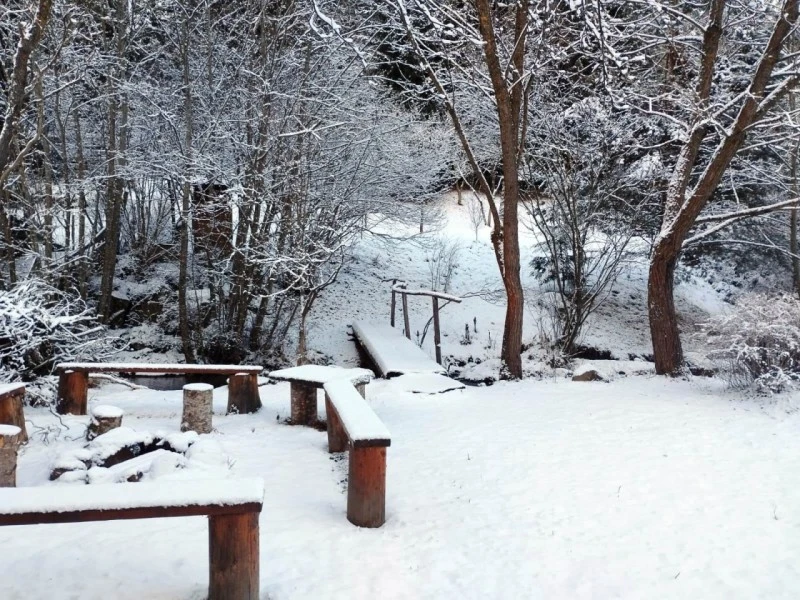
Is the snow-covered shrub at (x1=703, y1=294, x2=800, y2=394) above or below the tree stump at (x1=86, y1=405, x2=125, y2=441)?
above

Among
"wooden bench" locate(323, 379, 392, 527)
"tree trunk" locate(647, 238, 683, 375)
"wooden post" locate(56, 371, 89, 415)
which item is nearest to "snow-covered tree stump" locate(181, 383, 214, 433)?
"wooden post" locate(56, 371, 89, 415)

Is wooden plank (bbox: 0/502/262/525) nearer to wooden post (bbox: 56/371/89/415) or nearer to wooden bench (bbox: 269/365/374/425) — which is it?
wooden bench (bbox: 269/365/374/425)

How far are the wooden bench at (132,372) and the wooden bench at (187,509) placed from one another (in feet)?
12.1

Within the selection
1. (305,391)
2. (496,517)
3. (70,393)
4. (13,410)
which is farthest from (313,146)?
(496,517)

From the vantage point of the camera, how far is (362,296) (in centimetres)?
1510

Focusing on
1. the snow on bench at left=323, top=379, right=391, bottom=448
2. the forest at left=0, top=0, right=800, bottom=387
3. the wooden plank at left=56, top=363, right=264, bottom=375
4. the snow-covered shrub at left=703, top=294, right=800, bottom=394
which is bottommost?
the wooden plank at left=56, top=363, right=264, bottom=375

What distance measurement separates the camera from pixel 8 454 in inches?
153

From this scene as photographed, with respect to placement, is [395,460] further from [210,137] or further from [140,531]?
[210,137]

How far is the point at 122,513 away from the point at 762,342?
19.2 feet

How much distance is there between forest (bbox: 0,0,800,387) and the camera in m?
8.27

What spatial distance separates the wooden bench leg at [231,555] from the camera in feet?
8.53

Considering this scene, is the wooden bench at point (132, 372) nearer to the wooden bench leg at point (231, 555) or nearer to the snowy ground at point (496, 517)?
the snowy ground at point (496, 517)

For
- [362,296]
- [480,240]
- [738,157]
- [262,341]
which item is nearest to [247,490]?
[262,341]

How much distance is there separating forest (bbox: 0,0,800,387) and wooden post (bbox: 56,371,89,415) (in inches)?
63.3
